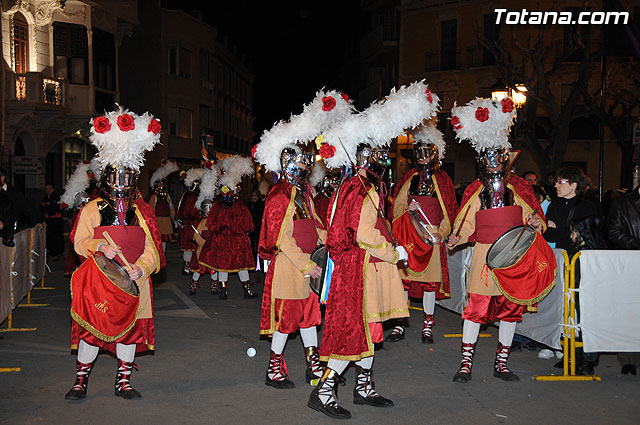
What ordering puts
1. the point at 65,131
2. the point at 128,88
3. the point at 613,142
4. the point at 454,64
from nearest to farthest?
the point at 65,131 < the point at 613,142 < the point at 454,64 < the point at 128,88

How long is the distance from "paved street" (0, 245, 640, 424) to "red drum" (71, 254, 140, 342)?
692 mm

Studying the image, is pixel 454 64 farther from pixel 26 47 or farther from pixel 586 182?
pixel 586 182

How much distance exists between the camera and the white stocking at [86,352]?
19.5 feet

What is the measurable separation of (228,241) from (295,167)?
525 cm

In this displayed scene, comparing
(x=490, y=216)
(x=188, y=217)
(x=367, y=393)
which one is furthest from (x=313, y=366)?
(x=188, y=217)

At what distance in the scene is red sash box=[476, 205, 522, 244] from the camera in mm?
6629

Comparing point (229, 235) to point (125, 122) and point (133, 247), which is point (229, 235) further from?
point (125, 122)

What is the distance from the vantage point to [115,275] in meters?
5.75

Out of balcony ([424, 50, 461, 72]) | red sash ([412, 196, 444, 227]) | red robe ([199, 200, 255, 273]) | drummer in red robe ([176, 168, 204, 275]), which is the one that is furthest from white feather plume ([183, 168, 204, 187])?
balcony ([424, 50, 461, 72])

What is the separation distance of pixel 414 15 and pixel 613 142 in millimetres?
11386

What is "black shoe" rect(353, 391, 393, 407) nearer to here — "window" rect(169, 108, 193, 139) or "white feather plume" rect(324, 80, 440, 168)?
"white feather plume" rect(324, 80, 440, 168)

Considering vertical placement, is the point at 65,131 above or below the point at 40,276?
above

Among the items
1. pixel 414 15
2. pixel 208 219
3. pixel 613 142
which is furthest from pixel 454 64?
pixel 208 219

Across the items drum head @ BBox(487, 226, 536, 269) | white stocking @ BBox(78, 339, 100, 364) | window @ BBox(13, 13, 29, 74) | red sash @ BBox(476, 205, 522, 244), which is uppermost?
window @ BBox(13, 13, 29, 74)
